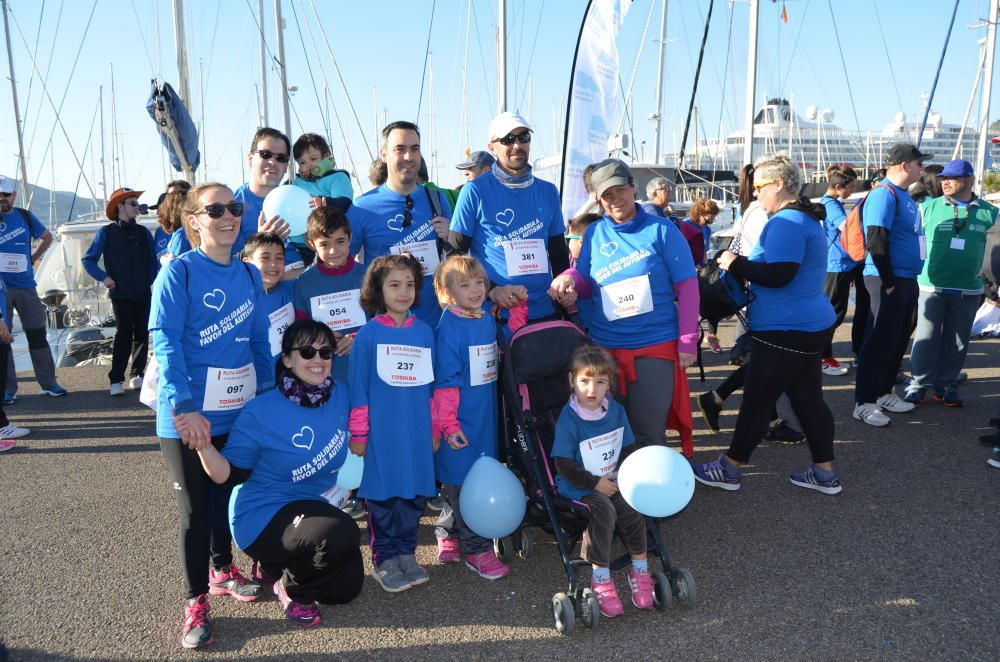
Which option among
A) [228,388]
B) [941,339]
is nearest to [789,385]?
[941,339]

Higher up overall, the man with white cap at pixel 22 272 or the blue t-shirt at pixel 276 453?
the man with white cap at pixel 22 272

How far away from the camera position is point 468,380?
11.5 feet

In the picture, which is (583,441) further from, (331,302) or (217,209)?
(217,209)

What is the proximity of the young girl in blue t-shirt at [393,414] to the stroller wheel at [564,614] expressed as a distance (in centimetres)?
75

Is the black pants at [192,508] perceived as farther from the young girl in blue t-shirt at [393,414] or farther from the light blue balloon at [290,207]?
the light blue balloon at [290,207]

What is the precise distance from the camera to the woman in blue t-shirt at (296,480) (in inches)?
114

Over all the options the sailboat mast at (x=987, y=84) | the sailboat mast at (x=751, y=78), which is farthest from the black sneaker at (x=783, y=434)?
the sailboat mast at (x=987, y=84)

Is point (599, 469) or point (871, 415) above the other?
point (599, 469)

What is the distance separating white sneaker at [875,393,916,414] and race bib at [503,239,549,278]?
3.70m

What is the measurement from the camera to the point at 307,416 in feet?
9.88

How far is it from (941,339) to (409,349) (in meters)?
5.00

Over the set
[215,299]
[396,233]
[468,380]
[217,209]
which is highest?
[217,209]

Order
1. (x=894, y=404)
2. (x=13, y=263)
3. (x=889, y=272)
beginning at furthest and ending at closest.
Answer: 1. (x=13, y=263)
2. (x=894, y=404)
3. (x=889, y=272)

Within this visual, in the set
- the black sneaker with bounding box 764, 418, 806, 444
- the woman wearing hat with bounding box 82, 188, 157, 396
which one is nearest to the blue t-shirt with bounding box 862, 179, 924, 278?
the black sneaker with bounding box 764, 418, 806, 444
